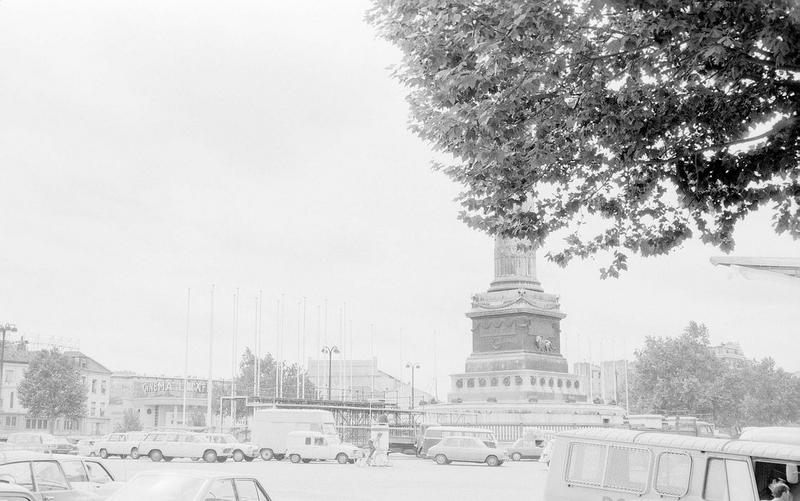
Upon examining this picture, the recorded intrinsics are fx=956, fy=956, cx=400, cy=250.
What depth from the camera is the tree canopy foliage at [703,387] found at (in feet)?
263

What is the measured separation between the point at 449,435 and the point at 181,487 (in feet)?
104

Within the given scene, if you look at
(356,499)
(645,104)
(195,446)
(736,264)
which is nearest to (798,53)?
(645,104)

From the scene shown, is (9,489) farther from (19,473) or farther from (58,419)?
(58,419)

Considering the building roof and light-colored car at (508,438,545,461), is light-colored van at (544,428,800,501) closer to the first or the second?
light-colored car at (508,438,545,461)

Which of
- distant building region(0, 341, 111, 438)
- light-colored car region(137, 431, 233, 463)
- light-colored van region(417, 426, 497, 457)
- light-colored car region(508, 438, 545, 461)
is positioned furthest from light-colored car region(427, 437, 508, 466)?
distant building region(0, 341, 111, 438)

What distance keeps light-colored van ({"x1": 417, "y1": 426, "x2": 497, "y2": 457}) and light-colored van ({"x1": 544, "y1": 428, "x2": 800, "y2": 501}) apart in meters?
27.7

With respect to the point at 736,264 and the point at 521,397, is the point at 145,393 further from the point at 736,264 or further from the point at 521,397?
the point at 736,264

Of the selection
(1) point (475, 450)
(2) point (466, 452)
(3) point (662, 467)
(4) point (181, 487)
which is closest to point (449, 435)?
(2) point (466, 452)

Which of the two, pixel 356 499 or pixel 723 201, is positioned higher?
pixel 723 201

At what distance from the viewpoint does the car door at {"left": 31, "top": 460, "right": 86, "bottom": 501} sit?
13.2 metres

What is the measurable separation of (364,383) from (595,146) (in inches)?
A: 4910

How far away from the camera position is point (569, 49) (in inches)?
467

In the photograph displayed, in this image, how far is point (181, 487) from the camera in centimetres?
1048

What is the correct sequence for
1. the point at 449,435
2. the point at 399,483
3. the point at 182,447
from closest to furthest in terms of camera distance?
the point at 399,483 → the point at 182,447 → the point at 449,435
